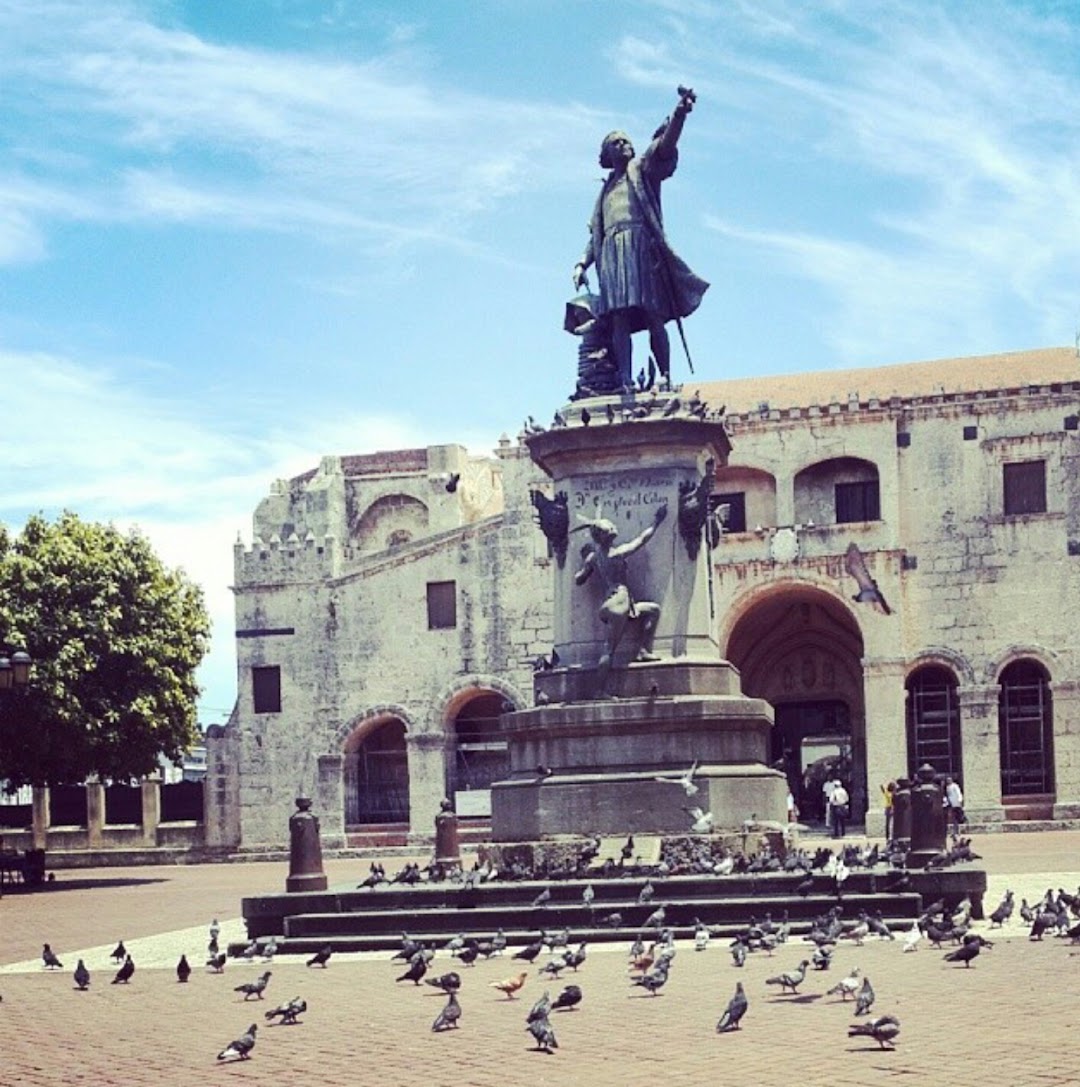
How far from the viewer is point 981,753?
45.2 meters

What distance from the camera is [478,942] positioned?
53.9ft

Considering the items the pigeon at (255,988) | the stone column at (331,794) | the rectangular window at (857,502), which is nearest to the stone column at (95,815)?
the stone column at (331,794)

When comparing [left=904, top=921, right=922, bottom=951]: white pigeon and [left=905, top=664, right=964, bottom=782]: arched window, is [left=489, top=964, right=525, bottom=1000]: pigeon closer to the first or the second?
[left=904, top=921, right=922, bottom=951]: white pigeon

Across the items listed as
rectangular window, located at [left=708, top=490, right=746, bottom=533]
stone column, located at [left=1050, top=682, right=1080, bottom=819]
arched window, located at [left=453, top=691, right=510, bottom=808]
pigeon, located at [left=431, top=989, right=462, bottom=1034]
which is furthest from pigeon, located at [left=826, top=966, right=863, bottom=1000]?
arched window, located at [left=453, top=691, right=510, bottom=808]

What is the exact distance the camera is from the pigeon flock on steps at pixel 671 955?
11.7 m

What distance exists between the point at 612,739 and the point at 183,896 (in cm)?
1454

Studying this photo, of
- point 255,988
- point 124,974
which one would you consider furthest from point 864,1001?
point 124,974

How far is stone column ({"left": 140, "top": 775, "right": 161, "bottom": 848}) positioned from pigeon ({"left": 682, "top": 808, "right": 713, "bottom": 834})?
34059 millimetres

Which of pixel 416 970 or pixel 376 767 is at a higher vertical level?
pixel 376 767

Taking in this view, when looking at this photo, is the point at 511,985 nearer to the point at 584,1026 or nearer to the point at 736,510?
the point at 584,1026

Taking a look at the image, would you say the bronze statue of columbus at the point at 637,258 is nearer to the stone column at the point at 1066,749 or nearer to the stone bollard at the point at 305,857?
the stone bollard at the point at 305,857

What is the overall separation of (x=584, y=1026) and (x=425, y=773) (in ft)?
124

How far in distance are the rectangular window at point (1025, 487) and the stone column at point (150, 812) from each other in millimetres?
22795

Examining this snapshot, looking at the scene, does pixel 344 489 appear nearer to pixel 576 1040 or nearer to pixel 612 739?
pixel 612 739
